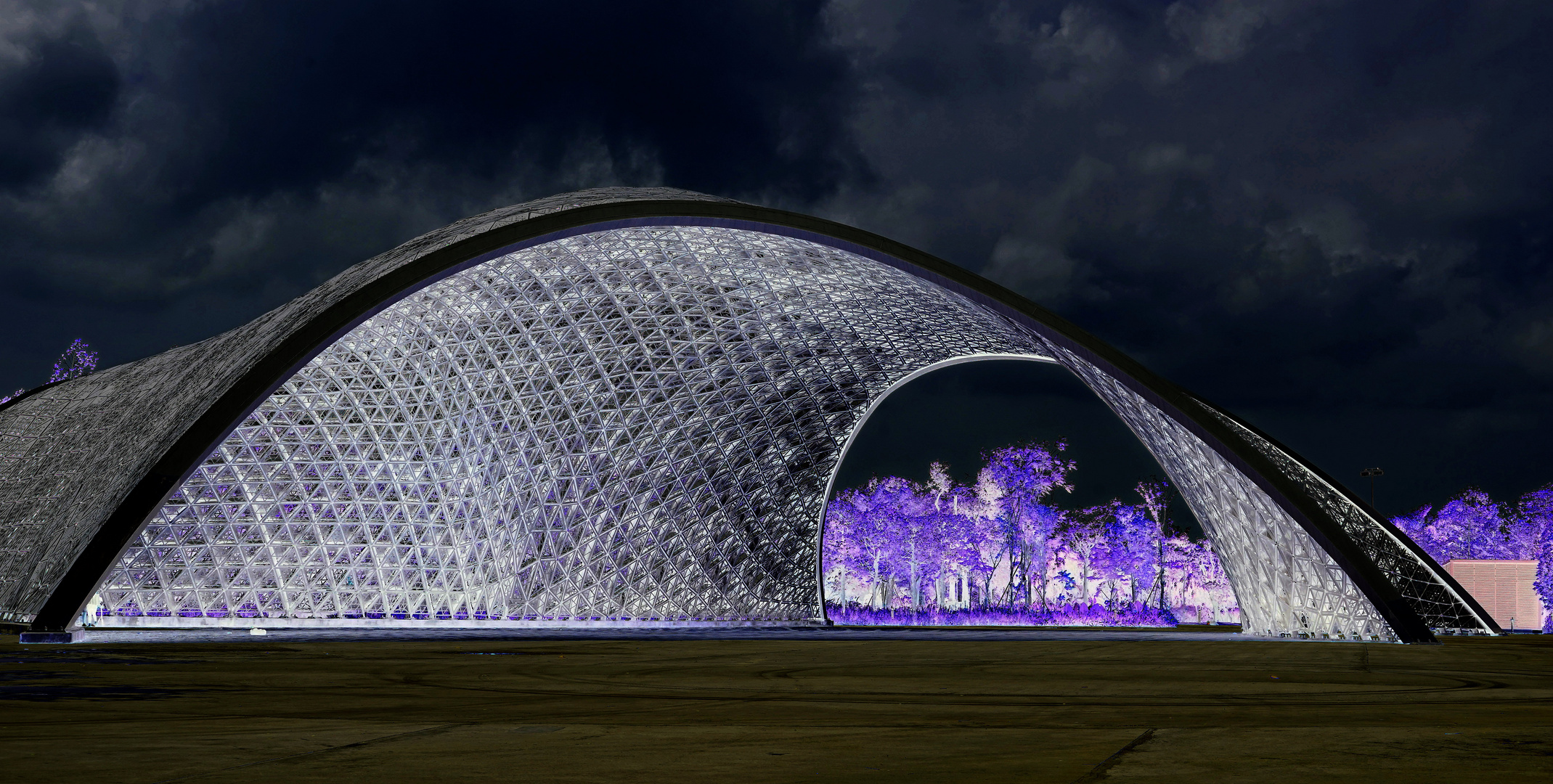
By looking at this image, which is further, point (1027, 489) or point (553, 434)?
point (1027, 489)

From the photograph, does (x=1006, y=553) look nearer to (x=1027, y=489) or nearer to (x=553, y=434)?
(x=1027, y=489)

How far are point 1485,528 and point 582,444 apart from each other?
86650mm

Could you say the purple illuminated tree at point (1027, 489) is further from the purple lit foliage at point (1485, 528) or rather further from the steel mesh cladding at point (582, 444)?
the purple lit foliage at point (1485, 528)

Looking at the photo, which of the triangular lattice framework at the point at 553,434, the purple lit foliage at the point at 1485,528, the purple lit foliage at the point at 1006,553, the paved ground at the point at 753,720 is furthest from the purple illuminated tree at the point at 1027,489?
the paved ground at the point at 753,720

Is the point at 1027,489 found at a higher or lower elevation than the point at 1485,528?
higher

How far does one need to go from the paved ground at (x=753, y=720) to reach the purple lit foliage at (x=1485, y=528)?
3159 inches

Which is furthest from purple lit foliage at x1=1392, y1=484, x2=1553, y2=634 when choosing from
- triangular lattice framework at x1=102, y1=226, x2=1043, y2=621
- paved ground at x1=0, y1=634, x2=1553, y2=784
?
paved ground at x1=0, y1=634, x2=1553, y2=784

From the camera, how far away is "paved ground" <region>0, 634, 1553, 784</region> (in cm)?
552

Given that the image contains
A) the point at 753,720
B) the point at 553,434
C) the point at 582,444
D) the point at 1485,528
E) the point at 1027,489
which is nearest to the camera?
the point at 753,720

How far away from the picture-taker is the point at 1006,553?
75062 millimetres

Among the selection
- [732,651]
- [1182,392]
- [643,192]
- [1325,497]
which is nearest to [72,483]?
[643,192]

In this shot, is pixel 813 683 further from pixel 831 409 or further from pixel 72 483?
pixel 831 409

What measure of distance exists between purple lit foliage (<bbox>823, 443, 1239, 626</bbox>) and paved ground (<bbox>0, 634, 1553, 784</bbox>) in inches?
1428

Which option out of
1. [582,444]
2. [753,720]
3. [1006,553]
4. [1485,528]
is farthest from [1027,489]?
[1485,528]
